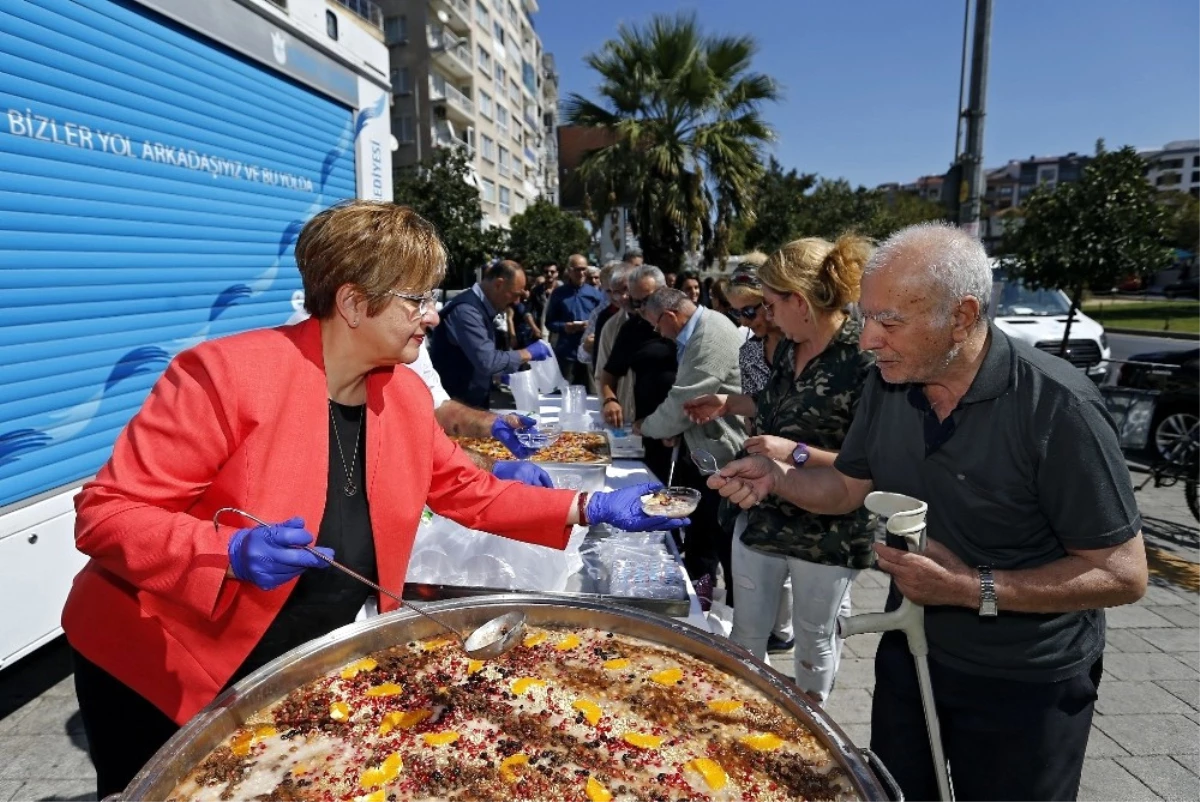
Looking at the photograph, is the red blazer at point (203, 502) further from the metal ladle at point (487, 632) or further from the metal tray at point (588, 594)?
the metal tray at point (588, 594)

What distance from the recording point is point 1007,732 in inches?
68.9

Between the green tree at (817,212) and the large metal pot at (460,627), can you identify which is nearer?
the large metal pot at (460,627)

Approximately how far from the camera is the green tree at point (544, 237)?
30698 mm

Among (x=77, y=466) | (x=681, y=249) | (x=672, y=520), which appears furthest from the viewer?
(x=681, y=249)

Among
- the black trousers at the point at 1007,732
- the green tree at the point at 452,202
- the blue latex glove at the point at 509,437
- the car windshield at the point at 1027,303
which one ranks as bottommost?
the black trousers at the point at 1007,732

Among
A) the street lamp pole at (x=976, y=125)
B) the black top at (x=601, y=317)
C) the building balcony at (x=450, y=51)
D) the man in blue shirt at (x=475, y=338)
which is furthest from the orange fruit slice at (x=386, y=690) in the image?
the building balcony at (x=450, y=51)

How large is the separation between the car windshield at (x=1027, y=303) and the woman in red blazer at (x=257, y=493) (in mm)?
10800

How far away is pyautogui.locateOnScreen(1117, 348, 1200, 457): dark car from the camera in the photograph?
6.97 metres

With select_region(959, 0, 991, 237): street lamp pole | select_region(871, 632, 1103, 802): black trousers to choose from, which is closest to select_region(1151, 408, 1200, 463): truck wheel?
select_region(959, 0, 991, 237): street lamp pole

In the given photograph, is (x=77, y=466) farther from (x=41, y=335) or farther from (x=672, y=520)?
(x=672, y=520)

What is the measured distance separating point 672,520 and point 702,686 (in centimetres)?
63

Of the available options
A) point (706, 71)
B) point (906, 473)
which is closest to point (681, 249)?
point (706, 71)

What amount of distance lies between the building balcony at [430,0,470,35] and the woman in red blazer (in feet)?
128

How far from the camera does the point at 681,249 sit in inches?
607
